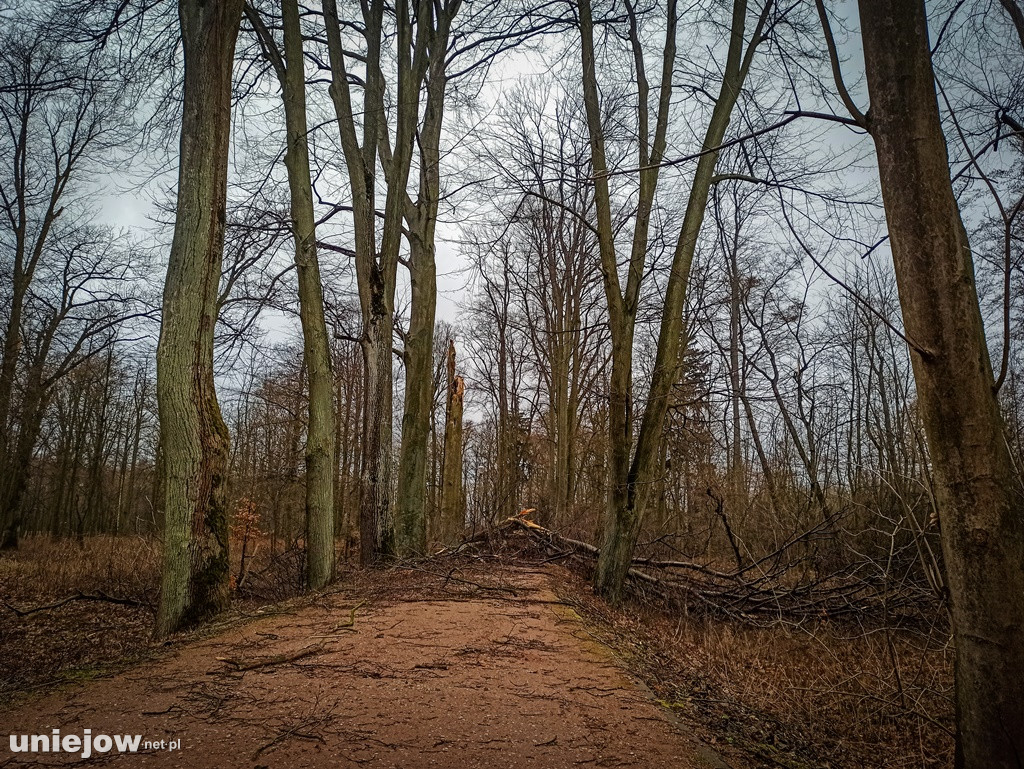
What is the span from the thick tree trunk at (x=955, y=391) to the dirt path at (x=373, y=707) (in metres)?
1.13

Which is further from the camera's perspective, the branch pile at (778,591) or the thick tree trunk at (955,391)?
the branch pile at (778,591)

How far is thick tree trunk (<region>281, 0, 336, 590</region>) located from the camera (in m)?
6.95

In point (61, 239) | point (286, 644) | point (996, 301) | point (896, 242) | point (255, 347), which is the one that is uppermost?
point (61, 239)

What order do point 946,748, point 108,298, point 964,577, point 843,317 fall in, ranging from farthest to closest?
point 843,317 → point 108,298 → point 946,748 → point 964,577

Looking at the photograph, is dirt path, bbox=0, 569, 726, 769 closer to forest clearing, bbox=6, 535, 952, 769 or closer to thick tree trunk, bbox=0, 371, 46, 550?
forest clearing, bbox=6, 535, 952, 769

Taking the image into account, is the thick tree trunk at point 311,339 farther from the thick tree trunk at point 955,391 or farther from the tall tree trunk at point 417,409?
the thick tree trunk at point 955,391

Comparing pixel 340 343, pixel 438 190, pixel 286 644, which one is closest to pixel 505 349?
pixel 340 343

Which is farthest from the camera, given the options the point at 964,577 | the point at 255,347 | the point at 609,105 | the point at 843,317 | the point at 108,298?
the point at 843,317

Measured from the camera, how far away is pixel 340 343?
21047 millimetres

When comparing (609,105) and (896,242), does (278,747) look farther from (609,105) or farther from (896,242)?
(609,105)

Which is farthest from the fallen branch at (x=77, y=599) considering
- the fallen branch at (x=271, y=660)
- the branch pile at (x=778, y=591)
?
the branch pile at (x=778, y=591)

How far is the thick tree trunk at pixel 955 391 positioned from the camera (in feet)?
6.83

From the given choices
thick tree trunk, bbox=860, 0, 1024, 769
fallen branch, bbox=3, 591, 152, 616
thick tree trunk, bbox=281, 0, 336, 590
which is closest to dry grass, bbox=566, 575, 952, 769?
thick tree trunk, bbox=860, 0, 1024, 769

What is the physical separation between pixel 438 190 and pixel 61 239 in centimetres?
1335
